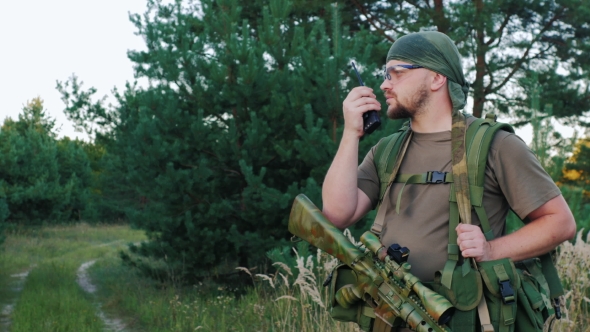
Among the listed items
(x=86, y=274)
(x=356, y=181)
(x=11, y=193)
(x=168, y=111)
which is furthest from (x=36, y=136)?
(x=356, y=181)

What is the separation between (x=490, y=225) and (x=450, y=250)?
0.59 feet

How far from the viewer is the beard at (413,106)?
7.23 ft

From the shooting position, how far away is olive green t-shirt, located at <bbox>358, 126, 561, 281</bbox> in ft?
6.51

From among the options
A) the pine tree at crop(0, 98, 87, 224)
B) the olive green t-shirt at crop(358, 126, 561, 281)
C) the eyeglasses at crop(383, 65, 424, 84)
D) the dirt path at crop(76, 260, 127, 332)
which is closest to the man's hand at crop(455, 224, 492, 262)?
the olive green t-shirt at crop(358, 126, 561, 281)

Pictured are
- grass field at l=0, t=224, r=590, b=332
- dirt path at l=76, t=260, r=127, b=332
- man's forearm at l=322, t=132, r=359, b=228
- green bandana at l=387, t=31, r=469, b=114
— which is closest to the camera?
green bandana at l=387, t=31, r=469, b=114

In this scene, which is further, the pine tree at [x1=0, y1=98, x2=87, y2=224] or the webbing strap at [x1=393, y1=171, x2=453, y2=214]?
the pine tree at [x1=0, y1=98, x2=87, y2=224]

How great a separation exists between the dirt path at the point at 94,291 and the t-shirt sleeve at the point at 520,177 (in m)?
6.29

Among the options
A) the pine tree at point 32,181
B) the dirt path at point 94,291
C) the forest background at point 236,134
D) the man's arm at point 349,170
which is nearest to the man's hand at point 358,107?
the man's arm at point 349,170

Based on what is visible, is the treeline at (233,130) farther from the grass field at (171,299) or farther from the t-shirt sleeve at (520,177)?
the t-shirt sleeve at (520,177)

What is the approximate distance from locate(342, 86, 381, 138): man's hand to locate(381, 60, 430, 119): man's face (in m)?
0.06

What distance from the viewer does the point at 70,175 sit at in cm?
3069

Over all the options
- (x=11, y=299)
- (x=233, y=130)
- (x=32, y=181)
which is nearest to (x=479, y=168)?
(x=233, y=130)

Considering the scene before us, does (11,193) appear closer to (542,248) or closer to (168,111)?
(168,111)

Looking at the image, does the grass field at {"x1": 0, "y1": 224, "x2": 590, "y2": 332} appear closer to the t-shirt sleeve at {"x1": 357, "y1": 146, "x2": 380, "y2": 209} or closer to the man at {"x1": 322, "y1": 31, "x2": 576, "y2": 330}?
the t-shirt sleeve at {"x1": 357, "y1": 146, "x2": 380, "y2": 209}
